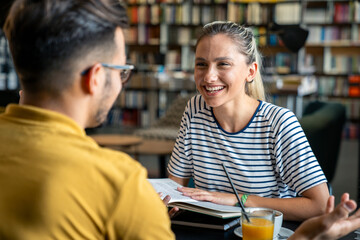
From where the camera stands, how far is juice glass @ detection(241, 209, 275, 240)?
3.15 feet

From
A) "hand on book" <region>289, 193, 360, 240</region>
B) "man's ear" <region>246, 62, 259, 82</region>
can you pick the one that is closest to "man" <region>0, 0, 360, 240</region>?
"hand on book" <region>289, 193, 360, 240</region>

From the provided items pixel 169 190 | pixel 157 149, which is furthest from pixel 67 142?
pixel 157 149

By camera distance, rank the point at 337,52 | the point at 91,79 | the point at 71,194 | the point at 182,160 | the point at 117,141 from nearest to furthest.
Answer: the point at 71,194
the point at 91,79
the point at 182,160
the point at 117,141
the point at 337,52

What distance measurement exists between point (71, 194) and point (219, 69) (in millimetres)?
1022

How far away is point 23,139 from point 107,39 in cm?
21

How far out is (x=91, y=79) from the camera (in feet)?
2.40

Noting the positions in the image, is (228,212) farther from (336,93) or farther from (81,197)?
(336,93)

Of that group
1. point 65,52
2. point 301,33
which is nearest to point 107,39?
point 65,52

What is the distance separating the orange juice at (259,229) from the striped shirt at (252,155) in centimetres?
44

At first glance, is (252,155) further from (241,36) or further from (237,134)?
(241,36)

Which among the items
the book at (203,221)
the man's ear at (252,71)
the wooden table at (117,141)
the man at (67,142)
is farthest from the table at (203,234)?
the wooden table at (117,141)

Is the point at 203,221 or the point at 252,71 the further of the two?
the point at 252,71

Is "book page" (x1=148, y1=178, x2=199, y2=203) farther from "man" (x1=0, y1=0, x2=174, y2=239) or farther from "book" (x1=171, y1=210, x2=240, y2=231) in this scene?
"man" (x1=0, y1=0, x2=174, y2=239)

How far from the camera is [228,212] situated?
3.70 ft
